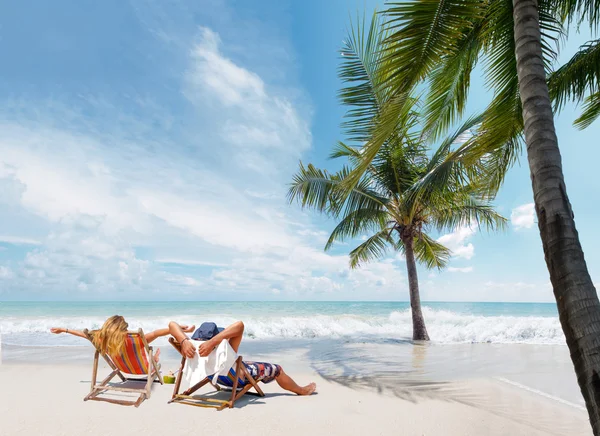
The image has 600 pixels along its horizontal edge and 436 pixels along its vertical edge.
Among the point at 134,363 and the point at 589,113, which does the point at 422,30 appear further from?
the point at 134,363

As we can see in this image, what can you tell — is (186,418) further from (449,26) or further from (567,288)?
(449,26)

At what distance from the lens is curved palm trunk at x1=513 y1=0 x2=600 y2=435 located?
6.63 ft

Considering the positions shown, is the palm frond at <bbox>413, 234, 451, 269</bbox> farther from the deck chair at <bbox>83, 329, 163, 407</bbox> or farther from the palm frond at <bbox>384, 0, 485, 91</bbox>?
the deck chair at <bbox>83, 329, 163, 407</bbox>

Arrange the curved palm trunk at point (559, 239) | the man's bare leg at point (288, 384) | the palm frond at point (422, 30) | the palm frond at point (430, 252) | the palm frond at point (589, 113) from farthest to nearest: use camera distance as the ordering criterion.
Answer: the palm frond at point (430, 252)
the palm frond at point (589, 113)
the man's bare leg at point (288, 384)
the palm frond at point (422, 30)
the curved palm trunk at point (559, 239)

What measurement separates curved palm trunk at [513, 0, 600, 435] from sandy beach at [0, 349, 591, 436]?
6.31 feet

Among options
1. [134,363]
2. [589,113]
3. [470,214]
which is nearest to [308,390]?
[134,363]

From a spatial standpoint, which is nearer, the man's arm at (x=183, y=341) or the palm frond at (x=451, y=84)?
the man's arm at (x=183, y=341)

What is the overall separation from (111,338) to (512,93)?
223 inches

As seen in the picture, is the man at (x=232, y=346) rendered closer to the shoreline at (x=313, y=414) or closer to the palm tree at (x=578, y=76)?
the shoreline at (x=313, y=414)

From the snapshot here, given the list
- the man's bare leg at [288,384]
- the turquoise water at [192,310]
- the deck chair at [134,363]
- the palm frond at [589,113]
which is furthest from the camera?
the turquoise water at [192,310]

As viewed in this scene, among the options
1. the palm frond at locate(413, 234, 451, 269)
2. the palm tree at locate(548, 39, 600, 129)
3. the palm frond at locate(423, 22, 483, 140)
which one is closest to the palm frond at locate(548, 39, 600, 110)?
the palm tree at locate(548, 39, 600, 129)

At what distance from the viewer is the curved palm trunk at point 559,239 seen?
6.63 feet

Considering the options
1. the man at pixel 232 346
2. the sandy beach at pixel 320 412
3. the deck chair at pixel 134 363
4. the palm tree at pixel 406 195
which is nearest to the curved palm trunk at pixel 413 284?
the palm tree at pixel 406 195

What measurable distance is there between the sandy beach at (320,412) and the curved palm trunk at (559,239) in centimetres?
192
